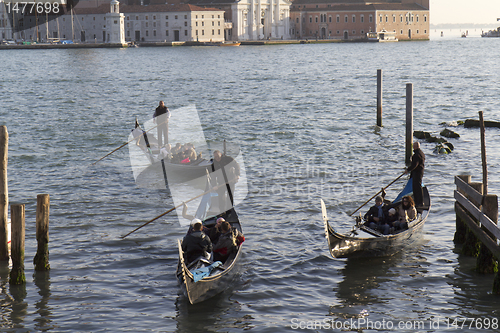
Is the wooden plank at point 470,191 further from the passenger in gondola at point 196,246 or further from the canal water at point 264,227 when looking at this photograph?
the passenger in gondola at point 196,246

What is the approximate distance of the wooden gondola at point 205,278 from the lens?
8.17 m

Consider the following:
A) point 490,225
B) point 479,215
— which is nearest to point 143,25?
point 479,215

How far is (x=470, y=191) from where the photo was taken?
9.48 m

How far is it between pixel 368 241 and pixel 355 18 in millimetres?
122851

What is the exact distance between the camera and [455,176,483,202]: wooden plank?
911 cm

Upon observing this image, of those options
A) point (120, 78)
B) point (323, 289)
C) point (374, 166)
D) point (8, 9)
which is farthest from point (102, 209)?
point (8, 9)

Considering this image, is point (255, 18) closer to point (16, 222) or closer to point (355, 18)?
point (355, 18)

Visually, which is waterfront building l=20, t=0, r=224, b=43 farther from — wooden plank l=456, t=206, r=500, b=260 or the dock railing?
wooden plank l=456, t=206, r=500, b=260

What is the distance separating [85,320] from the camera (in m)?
8.38

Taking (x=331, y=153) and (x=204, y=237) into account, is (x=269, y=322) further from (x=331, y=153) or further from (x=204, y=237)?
(x=331, y=153)

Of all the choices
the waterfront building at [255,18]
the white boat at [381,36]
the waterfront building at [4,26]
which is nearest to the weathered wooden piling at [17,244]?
the waterfront building at [255,18]

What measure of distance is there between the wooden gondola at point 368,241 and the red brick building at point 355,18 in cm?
11962

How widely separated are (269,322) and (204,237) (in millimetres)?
1686

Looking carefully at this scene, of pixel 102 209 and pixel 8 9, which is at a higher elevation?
pixel 8 9
